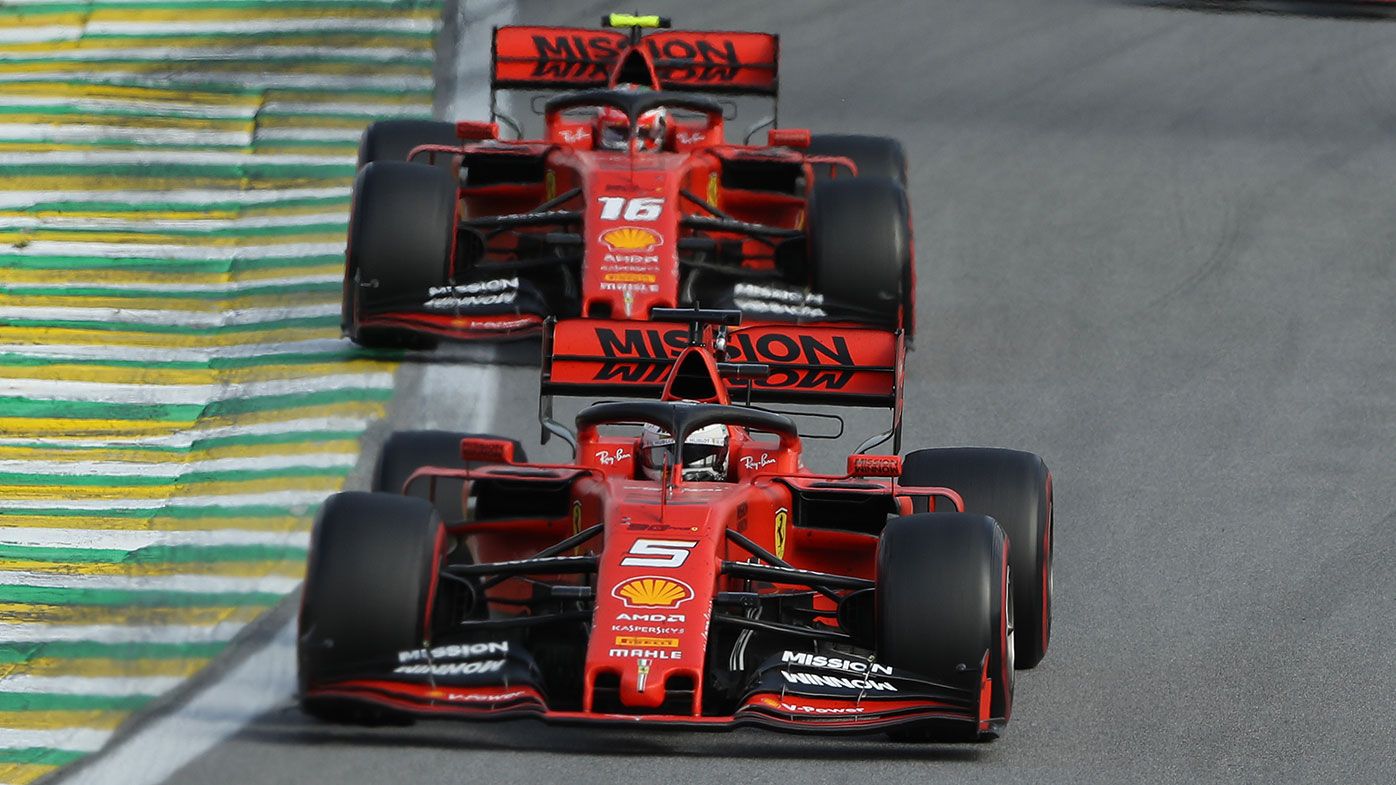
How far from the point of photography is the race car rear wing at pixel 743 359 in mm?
11000

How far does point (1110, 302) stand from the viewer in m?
14.9

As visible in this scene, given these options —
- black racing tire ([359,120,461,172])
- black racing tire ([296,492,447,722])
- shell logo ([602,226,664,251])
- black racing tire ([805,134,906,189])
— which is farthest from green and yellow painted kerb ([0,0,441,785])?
black racing tire ([805,134,906,189])

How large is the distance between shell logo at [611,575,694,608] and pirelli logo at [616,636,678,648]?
0.16 meters

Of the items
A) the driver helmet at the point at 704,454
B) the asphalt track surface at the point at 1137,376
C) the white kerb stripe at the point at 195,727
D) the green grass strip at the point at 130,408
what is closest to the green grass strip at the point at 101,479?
the green grass strip at the point at 130,408

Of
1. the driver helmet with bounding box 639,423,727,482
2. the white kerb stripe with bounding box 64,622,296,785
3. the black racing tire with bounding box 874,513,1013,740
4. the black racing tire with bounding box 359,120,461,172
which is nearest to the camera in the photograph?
the white kerb stripe with bounding box 64,622,296,785

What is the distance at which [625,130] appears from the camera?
14156 millimetres

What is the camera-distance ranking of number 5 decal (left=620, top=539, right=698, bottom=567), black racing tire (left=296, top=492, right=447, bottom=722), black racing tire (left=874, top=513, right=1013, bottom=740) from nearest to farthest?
black racing tire (left=296, top=492, right=447, bottom=722), black racing tire (left=874, top=513, right=1013, bottom=740), number 5 decal (left=620, top=539, right=698, bottom=567)

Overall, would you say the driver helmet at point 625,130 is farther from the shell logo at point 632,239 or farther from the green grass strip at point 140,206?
the green grass strip at point 140,206

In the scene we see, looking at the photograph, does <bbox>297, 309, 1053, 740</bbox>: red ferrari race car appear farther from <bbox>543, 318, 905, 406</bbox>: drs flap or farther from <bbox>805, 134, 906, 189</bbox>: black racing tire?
<bbox>805, 134, 906, 189</bbox>: black racing tire

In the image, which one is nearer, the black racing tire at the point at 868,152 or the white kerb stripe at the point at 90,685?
the white kerb stripe at the point at 90,685

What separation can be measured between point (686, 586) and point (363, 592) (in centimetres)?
108

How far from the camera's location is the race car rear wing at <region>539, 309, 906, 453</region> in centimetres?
1100

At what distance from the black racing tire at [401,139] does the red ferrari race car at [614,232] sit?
0.02 metres

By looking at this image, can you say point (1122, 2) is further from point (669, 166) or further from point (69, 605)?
point (69, 605)
